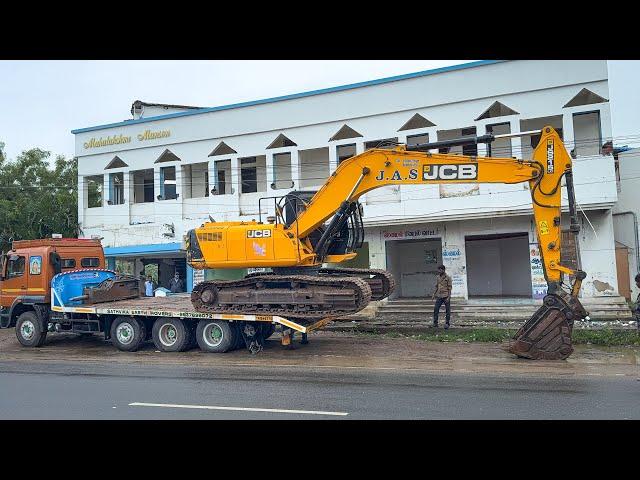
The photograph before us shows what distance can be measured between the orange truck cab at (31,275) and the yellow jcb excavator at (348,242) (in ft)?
15.3

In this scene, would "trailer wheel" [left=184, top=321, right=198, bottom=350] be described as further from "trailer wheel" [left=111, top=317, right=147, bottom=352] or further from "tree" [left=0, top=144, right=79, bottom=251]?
"tree" [left=0, top=144, right=79, bottom=251]

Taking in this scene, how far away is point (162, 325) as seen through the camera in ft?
45.7

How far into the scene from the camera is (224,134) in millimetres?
24031

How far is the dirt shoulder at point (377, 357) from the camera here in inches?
426

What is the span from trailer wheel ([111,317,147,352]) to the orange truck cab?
98.4 inches

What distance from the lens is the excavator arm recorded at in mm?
11086

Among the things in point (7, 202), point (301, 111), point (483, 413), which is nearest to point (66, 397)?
point (483, 413)

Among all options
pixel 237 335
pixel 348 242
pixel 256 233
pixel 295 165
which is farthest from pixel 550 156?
pixel 295 165

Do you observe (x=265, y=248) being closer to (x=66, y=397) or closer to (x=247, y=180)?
(x=66, y=397)

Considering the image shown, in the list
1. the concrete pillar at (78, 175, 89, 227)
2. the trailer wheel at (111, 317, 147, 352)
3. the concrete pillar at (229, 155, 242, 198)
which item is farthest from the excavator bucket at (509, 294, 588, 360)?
the concrete pillar at (78, 175, 89, 227)

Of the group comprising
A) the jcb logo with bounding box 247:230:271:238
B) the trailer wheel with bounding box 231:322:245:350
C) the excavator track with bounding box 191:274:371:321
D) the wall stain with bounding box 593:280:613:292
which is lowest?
the trailer wheel with bounding box 231:322:245:350

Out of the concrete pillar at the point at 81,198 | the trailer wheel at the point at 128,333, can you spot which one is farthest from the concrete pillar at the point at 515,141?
the concrete pillar at the point at 81,198

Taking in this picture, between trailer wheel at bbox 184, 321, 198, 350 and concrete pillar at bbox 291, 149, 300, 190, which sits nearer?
trailer wheel at bbox 184, 321, 198, 350

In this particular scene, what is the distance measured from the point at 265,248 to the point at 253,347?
2410 millimetres
